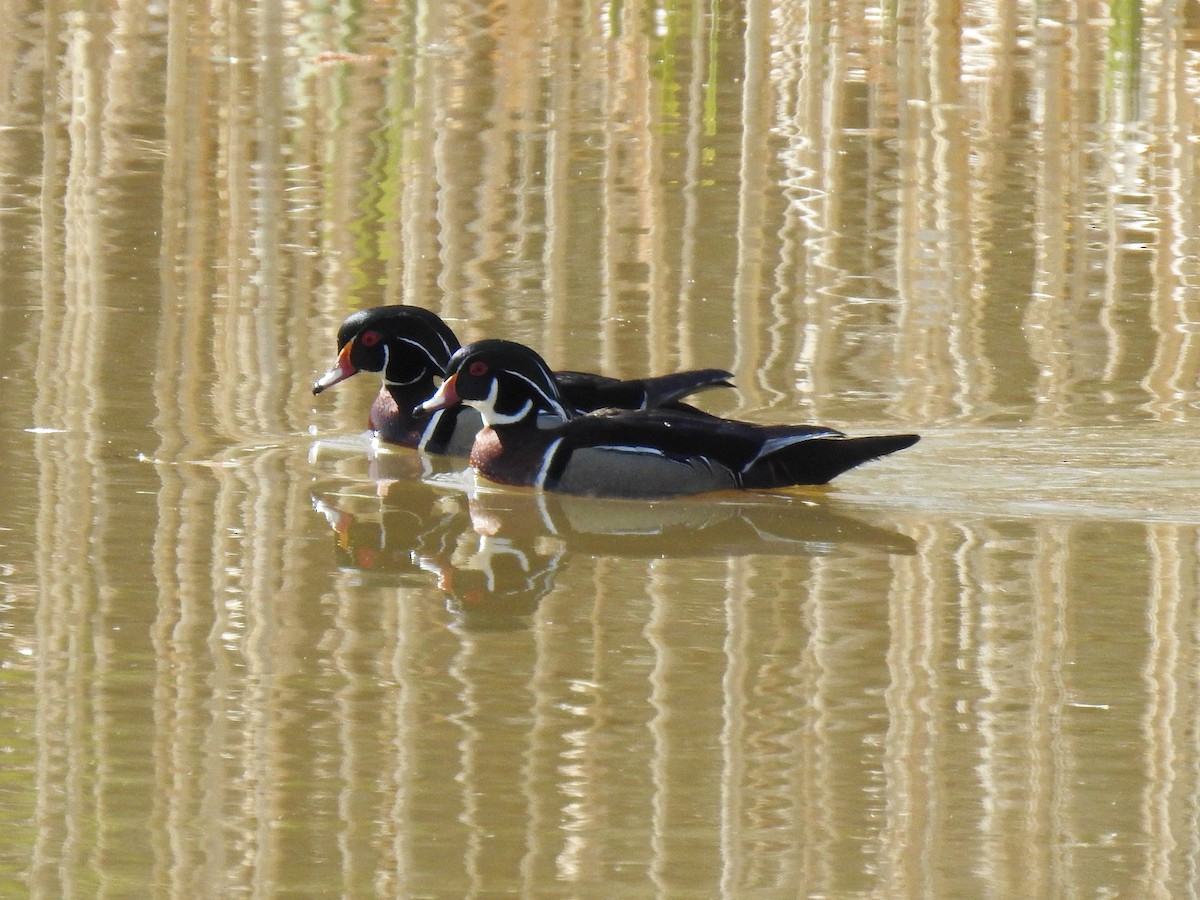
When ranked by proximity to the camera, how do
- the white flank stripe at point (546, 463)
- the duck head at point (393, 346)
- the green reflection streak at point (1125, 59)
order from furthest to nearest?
the green reflection streak at point (1125, 59) → the duck head at point (393, 346) → the white flank stripe at point (546, 463)

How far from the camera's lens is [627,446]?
8.53 meters

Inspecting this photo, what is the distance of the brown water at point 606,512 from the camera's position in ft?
17.6

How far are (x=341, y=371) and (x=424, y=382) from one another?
0.35 metres

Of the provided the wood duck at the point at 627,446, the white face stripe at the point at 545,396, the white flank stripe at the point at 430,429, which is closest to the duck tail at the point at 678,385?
the wood duck at the point at 627,446

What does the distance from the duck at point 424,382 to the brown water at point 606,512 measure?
0.57 feet

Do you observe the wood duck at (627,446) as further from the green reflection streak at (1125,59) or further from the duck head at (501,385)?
the green reflection streak at (1125,59)

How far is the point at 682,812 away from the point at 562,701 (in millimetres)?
831

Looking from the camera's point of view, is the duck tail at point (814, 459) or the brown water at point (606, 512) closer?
the brown water at point (606, 512)

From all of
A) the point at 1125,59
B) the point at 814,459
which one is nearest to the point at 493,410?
the point at 814,459

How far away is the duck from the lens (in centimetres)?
906

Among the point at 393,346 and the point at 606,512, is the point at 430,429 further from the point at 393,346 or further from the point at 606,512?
the point at 606,512

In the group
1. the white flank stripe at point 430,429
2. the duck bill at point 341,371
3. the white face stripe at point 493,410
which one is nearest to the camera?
the white face stripe at point 493,410

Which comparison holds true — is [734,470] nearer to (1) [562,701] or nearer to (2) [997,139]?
(1) [562,701]

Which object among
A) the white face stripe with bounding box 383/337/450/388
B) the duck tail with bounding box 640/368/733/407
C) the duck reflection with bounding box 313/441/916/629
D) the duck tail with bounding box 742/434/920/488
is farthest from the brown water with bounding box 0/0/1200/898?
the duck tail with bounding box 640/368/733/407
